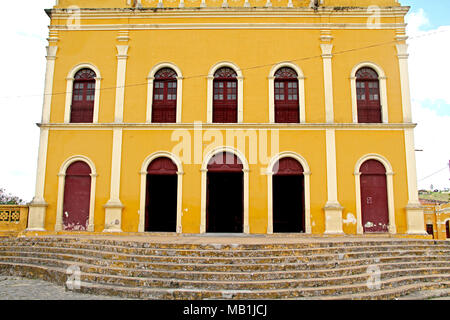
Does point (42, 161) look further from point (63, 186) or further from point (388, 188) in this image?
point (388, 188)

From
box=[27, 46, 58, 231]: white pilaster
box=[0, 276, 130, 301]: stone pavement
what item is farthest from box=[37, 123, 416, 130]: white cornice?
box=[0, 276, 130, 301]: stone pavement

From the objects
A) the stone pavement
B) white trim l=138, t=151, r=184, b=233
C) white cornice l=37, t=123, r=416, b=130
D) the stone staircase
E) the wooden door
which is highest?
the wooden door

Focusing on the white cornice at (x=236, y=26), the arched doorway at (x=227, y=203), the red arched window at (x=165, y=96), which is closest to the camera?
the red arched window at (x=165, y=96)

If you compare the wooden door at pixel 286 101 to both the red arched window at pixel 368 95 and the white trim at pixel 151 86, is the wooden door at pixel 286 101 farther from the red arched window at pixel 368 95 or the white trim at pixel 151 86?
the white trim at pixel 151 86

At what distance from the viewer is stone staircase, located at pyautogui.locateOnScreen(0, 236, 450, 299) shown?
6660 mm

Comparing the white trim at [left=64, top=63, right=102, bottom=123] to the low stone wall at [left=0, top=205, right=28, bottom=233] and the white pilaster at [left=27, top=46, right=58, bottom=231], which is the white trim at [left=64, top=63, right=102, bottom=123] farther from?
the low stone wall at [left=0, top=205, right=28, bottom=233]

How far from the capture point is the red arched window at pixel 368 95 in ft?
45.0

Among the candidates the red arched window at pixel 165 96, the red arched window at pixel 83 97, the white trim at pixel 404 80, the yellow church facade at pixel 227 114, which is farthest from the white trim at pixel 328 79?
the red arched window at pixel 83 97

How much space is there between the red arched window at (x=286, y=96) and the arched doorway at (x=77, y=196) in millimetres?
7317

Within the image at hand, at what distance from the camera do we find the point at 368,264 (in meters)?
8.23

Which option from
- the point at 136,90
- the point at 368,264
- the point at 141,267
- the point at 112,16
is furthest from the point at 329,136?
the point at 112,16

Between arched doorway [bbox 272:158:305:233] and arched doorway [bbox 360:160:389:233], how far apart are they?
2.14 meters
